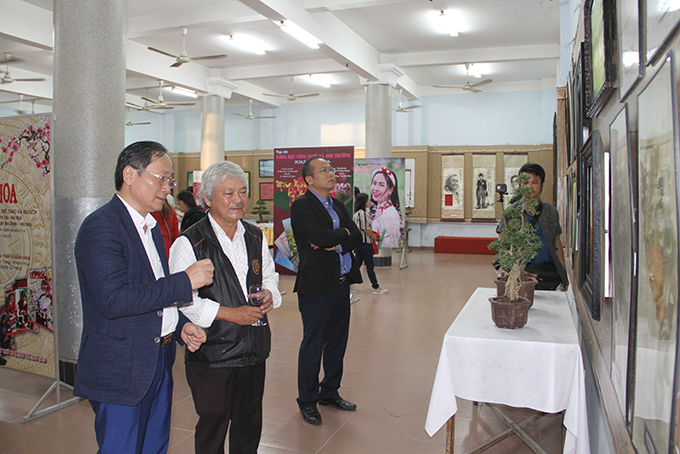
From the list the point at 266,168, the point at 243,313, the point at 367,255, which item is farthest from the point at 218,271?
the point at 266,168

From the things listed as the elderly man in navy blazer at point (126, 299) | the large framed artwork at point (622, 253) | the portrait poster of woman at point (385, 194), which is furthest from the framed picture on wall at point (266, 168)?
the large framed artwork at point (622, 253)

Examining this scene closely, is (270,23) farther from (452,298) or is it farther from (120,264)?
(120,264)

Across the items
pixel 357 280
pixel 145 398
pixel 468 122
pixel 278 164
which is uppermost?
pixel 468 122

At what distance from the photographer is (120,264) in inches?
76.0

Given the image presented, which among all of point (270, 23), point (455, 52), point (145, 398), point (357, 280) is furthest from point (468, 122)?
point (145, 398)

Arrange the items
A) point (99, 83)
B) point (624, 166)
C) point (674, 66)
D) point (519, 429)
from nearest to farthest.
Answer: point (674, 66) < point (624, 166) < point (519, 429) < point (99, 83)

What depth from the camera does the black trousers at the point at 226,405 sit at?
94.0 inches

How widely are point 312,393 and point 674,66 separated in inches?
125

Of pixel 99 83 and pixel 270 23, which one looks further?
pixel 270 23

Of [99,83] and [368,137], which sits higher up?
[368,137]

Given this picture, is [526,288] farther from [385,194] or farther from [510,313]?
[385,194]

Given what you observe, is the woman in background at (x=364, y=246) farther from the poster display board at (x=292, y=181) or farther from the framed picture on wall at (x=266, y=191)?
the framed picture on wall at (x=266, y=191)

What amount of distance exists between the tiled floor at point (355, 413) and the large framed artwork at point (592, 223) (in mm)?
1607

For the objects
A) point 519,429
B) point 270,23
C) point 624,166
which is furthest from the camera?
point 270,23
